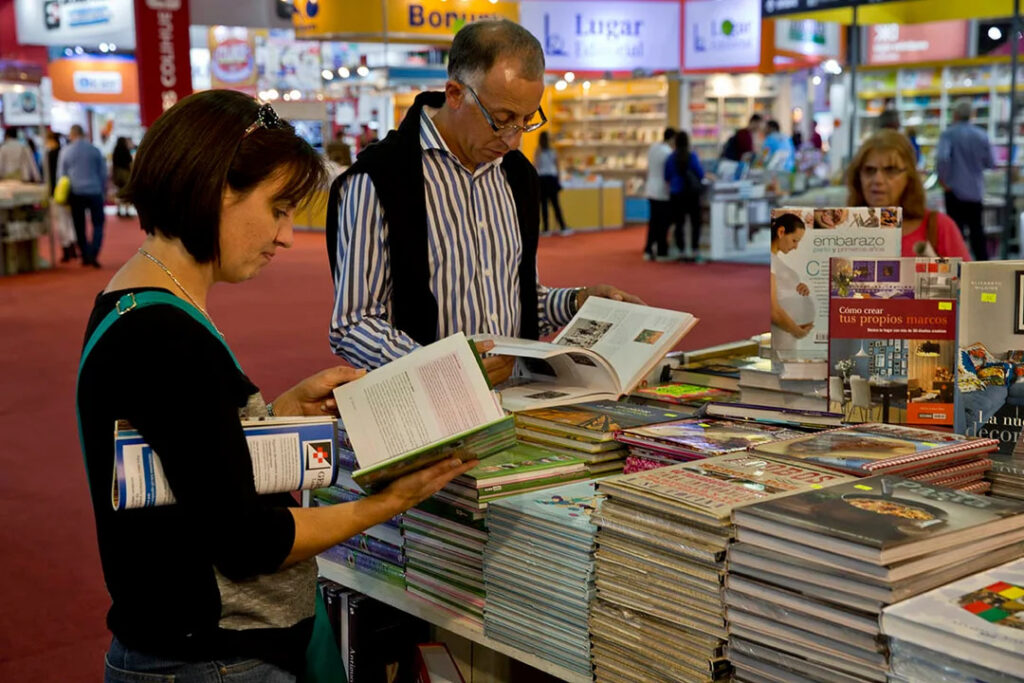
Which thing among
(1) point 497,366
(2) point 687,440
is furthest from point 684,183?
(2) point 687,440

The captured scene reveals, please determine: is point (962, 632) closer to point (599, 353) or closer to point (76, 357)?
point (599, 353)

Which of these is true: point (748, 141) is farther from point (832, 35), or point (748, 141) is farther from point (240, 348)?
point (240, 348)

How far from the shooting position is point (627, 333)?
7.66ft

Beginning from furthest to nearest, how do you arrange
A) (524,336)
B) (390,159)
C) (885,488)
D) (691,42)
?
(691,42), (524,336), (390,159), (885,488)

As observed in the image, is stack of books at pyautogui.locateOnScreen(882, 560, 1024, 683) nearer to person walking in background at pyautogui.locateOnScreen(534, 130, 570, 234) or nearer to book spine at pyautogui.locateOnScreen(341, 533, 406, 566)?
book spine at pyautogui.locateOnScreen(341, 533, 406, 566)

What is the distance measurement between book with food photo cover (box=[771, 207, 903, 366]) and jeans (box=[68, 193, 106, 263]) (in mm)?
12159

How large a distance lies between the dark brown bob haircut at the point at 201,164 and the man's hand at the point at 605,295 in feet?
4.03

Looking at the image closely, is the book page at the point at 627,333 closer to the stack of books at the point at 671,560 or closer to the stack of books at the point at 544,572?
the stack of books at the point at 544,572

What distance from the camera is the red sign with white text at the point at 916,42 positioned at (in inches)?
658

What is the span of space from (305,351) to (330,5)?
726cm

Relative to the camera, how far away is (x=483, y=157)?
2268 millimetres

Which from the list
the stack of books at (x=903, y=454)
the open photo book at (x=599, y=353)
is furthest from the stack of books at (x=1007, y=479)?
the open photo book at (x=599, y=353)

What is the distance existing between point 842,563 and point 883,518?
0.10 m

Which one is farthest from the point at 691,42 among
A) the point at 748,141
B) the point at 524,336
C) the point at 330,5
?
the point at 524,336
